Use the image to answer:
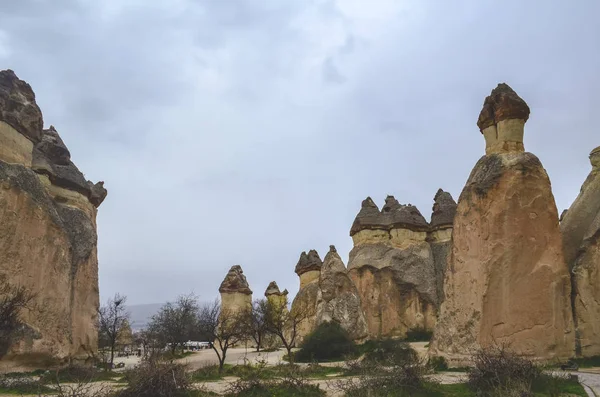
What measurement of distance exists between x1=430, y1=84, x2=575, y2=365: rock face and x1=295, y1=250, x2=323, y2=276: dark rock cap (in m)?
19.2

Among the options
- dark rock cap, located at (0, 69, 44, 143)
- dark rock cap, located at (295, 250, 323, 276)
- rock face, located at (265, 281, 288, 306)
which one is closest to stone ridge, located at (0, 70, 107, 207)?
dark rock cap, located at (0, 69, 44, 143)

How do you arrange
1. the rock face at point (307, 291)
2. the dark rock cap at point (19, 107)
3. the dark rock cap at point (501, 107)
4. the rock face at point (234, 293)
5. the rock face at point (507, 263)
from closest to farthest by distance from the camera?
the rock face at point (507, 263)
the dark rock cap at point (501, 107)
the dark rock cap at point (19, 107)
the rock face at point (307, 291)
the rock face at point (234, 293)

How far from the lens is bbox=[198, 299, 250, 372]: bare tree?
2062 cm

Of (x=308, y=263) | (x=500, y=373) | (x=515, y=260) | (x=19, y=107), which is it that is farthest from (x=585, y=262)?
(x=308, y=263)

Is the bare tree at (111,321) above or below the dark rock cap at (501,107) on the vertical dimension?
below

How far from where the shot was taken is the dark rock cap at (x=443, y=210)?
106 feet

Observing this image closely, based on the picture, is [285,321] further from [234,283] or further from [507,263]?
[507,263]

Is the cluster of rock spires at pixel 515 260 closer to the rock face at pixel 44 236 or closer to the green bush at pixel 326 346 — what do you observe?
the green bush at pixel 326 346

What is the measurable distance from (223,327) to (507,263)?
15856mm

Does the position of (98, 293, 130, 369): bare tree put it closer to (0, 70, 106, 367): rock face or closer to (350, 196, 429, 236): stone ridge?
(0, 70, 106, 367): rock face

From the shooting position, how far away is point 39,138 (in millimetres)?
18016

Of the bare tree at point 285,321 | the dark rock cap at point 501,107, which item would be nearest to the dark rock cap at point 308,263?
the bare tree at point 285,321

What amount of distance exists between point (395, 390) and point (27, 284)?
12013mm

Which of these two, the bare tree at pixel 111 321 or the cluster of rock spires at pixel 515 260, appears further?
the bare tree at pixel 111 321
